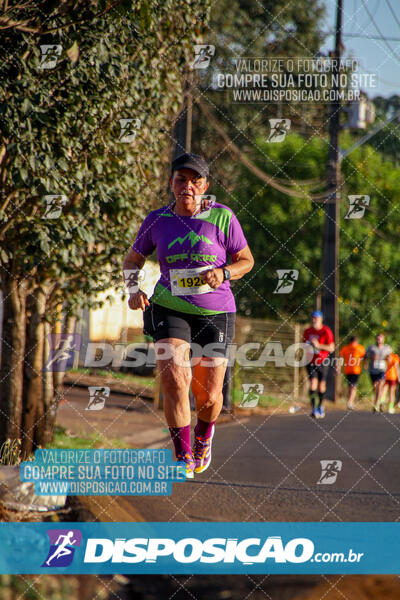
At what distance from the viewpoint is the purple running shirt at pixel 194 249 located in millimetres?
4277

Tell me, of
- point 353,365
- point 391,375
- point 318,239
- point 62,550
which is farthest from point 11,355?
point 318,239

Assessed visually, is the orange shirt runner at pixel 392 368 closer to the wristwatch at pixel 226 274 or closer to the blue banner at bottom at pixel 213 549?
the blue banner at bottom at pixel 213 549

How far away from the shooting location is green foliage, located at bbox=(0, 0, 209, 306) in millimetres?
6309

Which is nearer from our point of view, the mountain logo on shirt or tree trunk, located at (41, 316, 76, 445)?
the mountain logo on shirt

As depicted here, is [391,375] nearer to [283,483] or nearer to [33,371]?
[33,371]

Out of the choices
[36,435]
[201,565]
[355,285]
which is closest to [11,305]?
[36,435]

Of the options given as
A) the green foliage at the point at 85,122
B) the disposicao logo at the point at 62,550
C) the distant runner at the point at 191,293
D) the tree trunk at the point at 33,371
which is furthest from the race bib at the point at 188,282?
the tree trunk at the point at 33,371

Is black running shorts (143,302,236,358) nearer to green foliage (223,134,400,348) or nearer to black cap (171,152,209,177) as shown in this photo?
black cap (171,152,209,177)

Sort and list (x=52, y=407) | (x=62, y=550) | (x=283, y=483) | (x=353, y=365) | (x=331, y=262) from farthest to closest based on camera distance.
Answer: (x=331, y=262) < (x=353, y=365) < (x=52, y=407) < (x=283, y=483) < (x=62, y=550)

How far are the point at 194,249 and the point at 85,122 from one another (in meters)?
3.05

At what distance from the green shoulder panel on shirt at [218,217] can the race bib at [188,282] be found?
0.26 metres

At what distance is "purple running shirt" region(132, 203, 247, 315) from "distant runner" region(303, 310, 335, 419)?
626cm

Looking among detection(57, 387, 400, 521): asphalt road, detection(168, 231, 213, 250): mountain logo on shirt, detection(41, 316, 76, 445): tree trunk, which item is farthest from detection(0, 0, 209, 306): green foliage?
detection(168, 231, 213, 250): mountain logo on shirt

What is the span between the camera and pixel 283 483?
6660 mm
